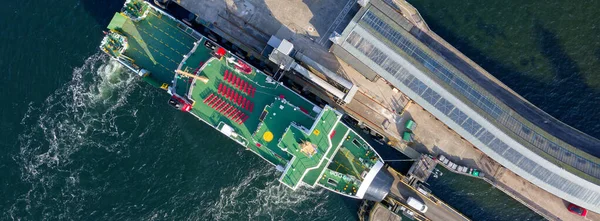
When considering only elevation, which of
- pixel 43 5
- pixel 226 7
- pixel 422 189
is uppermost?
pixel 226 7

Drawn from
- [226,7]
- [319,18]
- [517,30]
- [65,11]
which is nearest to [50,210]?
[65,11]

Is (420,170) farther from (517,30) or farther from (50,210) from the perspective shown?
(50,210)

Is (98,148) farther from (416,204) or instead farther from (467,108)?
(467,108)

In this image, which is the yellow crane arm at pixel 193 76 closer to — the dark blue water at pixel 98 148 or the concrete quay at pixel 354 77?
the dark blue water at pixel 98 148

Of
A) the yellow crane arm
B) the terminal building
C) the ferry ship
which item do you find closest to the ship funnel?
the ferry ship

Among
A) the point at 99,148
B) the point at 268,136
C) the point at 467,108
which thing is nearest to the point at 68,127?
the point at 99,148
